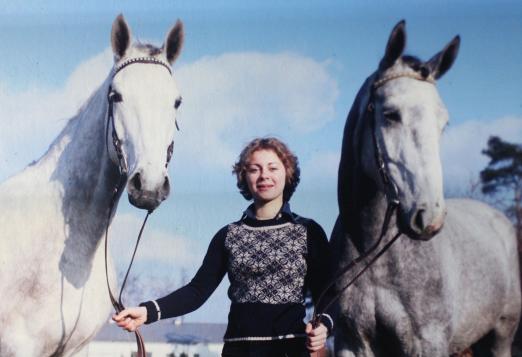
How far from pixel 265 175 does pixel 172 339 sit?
38.4ft

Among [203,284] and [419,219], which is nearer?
[419,219]

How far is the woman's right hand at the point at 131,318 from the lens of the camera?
3445 millimetres

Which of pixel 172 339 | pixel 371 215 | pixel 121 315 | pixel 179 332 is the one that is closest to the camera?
pixel 121 315

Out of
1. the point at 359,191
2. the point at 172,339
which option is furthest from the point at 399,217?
the point at 172,339

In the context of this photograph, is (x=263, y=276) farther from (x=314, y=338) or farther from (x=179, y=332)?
(x=179, y=332)

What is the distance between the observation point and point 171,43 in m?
4.22

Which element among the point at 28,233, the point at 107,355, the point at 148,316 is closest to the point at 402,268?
the point at 148,316

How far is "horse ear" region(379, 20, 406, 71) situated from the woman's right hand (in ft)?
6.31

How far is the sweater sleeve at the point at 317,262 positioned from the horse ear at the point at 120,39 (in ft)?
4.84

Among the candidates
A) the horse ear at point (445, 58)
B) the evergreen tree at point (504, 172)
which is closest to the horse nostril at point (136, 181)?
the horse ear at point (445, 58)

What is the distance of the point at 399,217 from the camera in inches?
146

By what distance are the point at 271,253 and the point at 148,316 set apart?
0.73 meters

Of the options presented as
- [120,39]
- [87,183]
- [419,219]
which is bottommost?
[419,219]

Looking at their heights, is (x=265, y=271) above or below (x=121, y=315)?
above
